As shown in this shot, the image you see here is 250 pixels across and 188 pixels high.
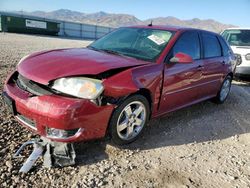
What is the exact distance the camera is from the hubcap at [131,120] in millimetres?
3676

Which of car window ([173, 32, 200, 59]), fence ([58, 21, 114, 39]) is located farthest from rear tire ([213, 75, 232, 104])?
fence ([58, 21, 114, 39])

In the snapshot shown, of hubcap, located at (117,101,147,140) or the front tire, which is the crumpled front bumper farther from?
hubcap, located at (117,101,147,140)

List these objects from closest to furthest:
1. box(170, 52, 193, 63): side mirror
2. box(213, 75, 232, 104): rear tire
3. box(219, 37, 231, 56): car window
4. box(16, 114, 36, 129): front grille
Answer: box(16, 114, 36, 129): front grille < box(170, 52, 193, 63): side mirror < box(219, 37, 231, 56): car window < box(213, 75, 232, 104): rear tire

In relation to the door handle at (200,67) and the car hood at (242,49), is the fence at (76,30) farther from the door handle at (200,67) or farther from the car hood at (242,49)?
the door handle at (200,67)

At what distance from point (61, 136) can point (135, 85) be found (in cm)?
106

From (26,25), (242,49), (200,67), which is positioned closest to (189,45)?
(200,67)

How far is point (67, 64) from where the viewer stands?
350 cm

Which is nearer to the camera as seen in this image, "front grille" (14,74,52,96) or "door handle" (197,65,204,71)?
"front grille" (14,74,52,96)

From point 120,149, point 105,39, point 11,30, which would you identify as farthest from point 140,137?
point 11,30

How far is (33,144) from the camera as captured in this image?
11.5ft

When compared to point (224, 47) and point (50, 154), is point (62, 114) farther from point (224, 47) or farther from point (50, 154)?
point (224, 47)

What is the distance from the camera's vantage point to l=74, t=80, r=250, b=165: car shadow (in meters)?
3.72

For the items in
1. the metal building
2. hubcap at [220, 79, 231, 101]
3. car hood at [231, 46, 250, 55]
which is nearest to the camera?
hubcap at [220, 79, 231, 101]

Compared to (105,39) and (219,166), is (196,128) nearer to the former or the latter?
(219,166)
